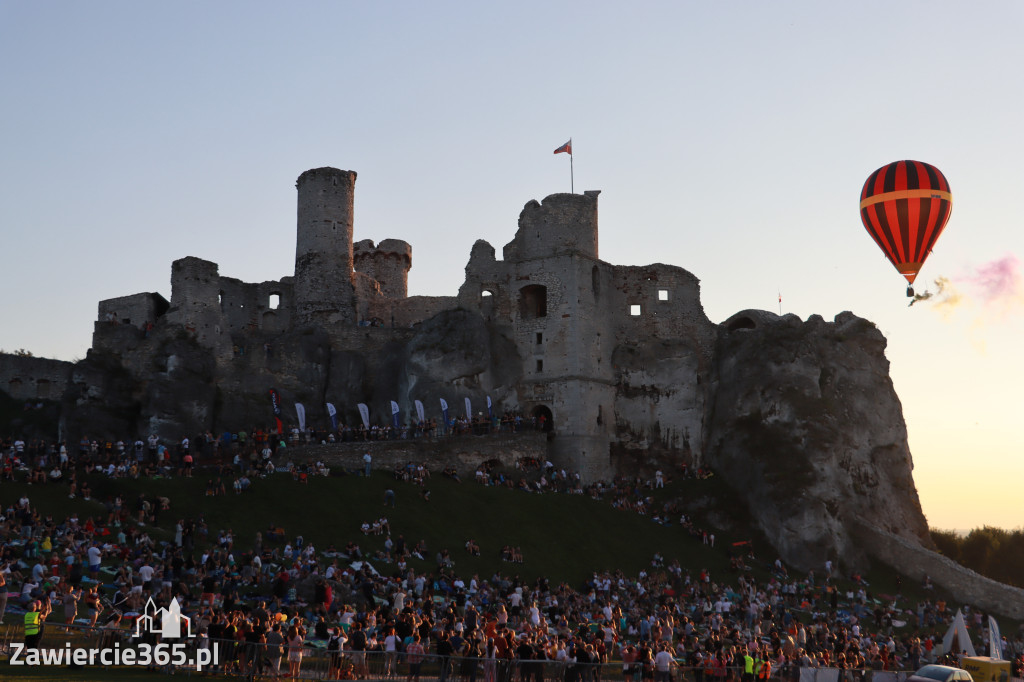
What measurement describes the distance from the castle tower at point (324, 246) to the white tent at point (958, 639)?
34.4 m

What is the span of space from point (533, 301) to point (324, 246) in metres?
11.8

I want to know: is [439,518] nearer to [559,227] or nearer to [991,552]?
[559,227]

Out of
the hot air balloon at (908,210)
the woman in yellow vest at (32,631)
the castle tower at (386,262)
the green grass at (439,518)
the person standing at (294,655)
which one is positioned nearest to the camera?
the woman in yellow vest at (32,631)

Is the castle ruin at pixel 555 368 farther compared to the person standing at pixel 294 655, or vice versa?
the castle ruin at pixel 555 368

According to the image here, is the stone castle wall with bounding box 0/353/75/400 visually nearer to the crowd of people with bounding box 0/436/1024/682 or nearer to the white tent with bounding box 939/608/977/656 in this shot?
the crowd of people with bounding box 0/436/1024/682

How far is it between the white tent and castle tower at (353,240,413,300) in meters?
45.6

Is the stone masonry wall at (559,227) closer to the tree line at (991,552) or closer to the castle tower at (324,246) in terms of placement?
the castle tower at (324,246)

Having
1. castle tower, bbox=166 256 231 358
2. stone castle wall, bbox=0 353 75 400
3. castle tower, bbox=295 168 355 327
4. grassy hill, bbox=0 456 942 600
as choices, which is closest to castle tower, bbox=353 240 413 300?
castle tower, bbox=295 168 355 327

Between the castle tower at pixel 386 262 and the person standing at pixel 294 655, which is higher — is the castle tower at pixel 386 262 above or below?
above

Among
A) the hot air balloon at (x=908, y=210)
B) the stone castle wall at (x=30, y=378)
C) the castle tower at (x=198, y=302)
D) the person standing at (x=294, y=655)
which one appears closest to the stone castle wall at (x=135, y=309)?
the castle tower at (x=198, y=302)

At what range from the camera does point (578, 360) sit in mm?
55750

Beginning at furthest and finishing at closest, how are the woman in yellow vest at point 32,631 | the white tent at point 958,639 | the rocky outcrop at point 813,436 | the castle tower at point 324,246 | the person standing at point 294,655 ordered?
the castle tower at point 324,246 < the rocky outcrop at point 813,436 < the white tent at point 958,639 < the person standing at point 294,655 < the woman in yellow vest at point 32,631

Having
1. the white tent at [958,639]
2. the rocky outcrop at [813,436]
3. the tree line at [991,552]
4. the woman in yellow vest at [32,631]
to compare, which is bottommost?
the white tent at [958,639]

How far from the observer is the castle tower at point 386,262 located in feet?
235
